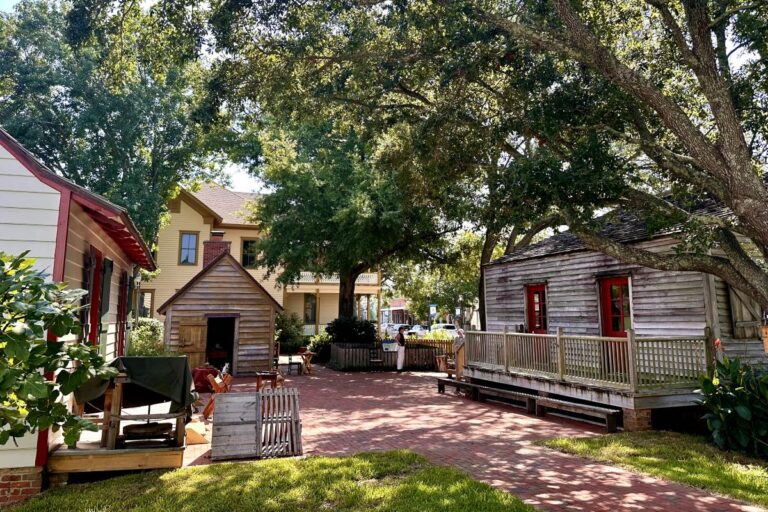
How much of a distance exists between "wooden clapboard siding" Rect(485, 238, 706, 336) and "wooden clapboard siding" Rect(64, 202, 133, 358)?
476 inches

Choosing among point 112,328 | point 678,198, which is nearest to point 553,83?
point 678,198

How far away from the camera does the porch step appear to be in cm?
976

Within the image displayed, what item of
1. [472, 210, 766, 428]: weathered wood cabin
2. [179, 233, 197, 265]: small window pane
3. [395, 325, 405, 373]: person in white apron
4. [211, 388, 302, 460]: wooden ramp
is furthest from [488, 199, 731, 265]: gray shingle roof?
[179, 233, 197, 265]: small window pane

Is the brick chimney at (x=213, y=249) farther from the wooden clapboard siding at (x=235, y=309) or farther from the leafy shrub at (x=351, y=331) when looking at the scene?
the leafy shrub at (x=351, y=331)

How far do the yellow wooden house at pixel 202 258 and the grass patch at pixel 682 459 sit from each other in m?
19.7

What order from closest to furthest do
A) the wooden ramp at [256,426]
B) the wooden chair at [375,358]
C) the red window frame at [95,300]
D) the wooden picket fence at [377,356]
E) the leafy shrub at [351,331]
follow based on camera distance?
1. the wooden ramp at [256,426]
2. the red window frame at [95,300]
3. the wooden picket fence at [377,356]
4. the wooden chair at [375,358]
5. the leafy shrub at [351,331]

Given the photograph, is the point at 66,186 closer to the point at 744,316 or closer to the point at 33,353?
the point at 33,353

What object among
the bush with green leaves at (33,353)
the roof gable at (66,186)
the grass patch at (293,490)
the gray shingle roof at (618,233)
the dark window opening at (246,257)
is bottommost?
the grass patch at (293,490)

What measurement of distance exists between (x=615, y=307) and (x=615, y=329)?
61 centimetres

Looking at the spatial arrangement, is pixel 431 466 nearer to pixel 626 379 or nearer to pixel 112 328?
pixel 626 379

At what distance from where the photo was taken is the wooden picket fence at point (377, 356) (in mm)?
21703

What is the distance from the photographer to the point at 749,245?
37.3ft

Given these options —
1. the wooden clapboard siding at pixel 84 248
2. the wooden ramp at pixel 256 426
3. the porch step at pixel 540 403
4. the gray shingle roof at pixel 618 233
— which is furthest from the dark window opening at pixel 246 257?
the wooden ramp at pixel 256 426

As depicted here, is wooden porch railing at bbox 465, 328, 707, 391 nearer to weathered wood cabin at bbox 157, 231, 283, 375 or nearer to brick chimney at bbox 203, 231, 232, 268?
weathered wood cabin at bbox 157, 231, 283, 375
